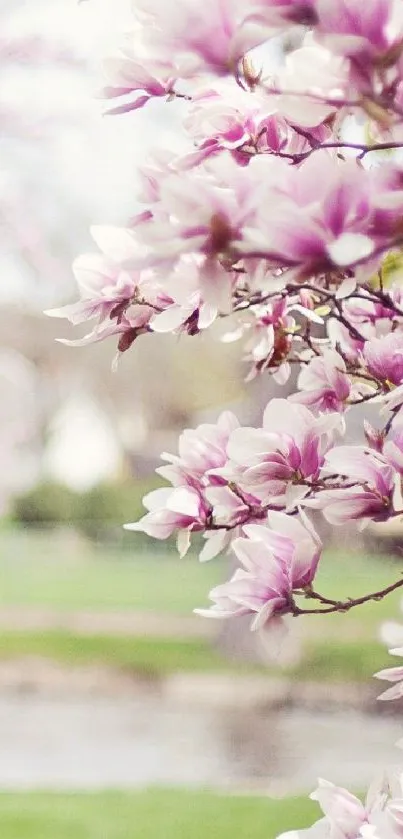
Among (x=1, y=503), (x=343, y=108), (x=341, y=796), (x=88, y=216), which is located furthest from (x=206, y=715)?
(x=343, y=108)

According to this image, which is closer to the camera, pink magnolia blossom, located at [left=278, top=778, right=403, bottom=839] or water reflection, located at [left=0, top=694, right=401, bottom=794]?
pink magnolia blossom, located at [left=278, top=778, right=403, bottom=839]

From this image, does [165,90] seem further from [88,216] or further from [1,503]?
[1,503]

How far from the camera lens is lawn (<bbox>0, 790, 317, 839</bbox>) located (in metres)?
1.91

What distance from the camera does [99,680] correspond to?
13.1ft

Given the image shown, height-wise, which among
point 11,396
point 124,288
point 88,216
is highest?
point 124,288

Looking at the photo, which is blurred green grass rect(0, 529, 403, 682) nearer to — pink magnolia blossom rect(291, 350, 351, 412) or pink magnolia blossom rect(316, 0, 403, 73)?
pink magnolia blossom rect(291, 350, 351, 412)

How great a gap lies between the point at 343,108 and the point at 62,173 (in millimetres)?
2598

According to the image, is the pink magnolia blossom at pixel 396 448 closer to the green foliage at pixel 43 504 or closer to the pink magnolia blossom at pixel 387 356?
the pink magnolia blossom at pixel 387 356

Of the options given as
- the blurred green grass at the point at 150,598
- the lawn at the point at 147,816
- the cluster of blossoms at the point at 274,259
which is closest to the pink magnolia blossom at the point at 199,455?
the cluster of blossoms at the point at 274,259

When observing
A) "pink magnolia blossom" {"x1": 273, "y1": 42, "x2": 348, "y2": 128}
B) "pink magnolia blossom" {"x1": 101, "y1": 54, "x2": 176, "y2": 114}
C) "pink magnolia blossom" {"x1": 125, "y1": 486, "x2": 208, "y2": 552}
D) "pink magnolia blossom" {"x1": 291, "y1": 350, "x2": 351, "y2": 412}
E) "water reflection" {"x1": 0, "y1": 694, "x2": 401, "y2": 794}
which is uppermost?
"pink magnolia blossom" {"x1": 273, "y1": 42, "x2": 348, "y2": 128}

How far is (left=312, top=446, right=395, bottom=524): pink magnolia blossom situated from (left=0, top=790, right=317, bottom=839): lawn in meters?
1.64

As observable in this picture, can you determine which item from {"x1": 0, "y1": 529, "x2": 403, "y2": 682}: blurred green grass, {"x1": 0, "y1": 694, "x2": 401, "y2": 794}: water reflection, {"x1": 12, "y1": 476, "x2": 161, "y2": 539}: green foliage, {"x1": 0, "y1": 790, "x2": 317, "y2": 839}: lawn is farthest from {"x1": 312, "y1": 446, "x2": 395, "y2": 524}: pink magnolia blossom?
{"x1": 12, "y1": 476, "x2": 161, "y2": 539}: green foliage

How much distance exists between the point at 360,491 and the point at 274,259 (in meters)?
0.16

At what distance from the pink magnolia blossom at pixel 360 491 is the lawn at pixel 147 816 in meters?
1.64
